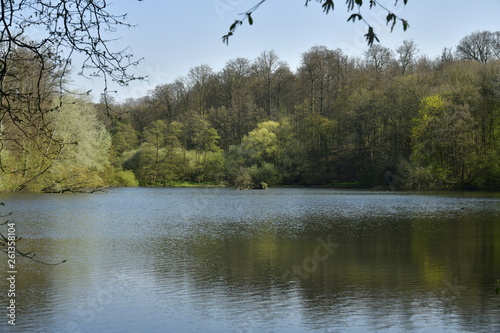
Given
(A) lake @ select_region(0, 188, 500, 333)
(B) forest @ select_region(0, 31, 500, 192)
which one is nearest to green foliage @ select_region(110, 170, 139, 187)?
(B) forest @ select_region(0, 31, 500, 192)

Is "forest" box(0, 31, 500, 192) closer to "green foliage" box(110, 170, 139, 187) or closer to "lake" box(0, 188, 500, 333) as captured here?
"green foliage" box(110, 170, 139, 187)

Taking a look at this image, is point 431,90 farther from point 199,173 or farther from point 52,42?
point 52,42

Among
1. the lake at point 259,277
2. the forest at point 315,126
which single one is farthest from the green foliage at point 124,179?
the lake at point 259,277

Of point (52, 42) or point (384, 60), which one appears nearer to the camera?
point (52, 42)

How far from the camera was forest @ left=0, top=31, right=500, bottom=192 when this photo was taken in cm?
4338

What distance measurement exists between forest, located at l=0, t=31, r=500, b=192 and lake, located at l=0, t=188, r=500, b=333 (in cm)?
2029

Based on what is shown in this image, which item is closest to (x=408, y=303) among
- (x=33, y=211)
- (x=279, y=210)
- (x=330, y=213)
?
(x=330, y=213)

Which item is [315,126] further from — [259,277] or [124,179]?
[259,277]

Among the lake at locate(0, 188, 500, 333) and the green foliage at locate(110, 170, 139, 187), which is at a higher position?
the green foliage at locate(110, 170, 139, 187)

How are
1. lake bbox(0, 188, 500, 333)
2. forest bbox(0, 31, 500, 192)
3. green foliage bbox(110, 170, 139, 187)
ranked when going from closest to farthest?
lake bbox(0, 188, 500, 333) → forest bbox(0, 31, 500, 192) → green foliage bbox(110, 170, 139, 187)

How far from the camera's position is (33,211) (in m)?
25.8

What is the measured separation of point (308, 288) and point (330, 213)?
16112 millimetres

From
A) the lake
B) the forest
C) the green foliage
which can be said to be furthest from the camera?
the green foliage

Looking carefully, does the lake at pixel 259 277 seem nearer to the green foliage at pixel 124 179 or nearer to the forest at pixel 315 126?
the forest at pixel 315 126
